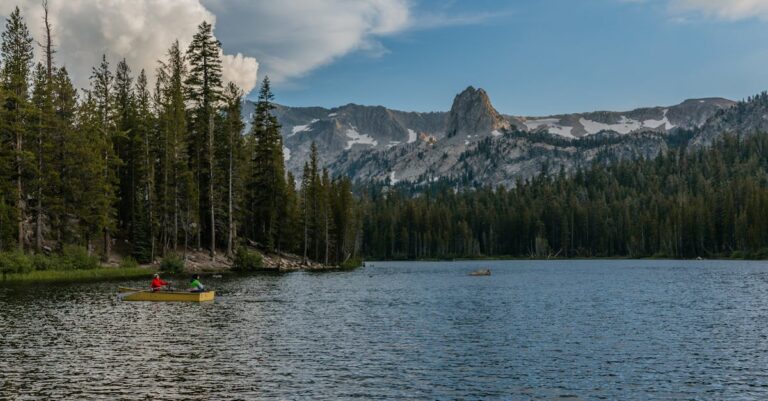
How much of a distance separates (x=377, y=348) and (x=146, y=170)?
61368 mm

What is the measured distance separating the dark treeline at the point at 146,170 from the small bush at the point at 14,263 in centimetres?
296

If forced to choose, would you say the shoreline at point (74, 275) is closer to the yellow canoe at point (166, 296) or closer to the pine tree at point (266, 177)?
the yellow canoe at point (166, 296)

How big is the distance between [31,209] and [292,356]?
53.0m

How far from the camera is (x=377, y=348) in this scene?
32094mm

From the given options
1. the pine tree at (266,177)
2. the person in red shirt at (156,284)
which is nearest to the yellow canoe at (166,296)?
the person in red shirt at (156,284)

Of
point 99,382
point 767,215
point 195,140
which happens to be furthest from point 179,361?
point 767,215

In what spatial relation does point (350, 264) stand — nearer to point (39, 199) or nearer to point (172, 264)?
point (172, 264)

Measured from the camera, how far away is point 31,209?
70250 mm

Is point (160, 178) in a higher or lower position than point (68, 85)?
lower

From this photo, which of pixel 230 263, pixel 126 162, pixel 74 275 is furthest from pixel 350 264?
pixel 74 275

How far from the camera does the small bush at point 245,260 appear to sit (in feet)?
306

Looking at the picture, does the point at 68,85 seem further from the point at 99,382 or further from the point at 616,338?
the point at 616,338

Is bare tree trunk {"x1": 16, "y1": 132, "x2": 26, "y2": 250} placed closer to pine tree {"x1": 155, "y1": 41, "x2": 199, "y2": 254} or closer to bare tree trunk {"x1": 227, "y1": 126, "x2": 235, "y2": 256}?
pine tree {"x1": 155, "y1": 41, "x2": 199, "y2": 254}

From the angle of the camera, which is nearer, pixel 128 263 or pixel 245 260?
pixel 128 263
